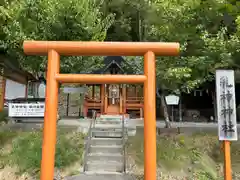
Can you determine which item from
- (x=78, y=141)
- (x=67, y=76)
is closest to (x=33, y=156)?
(x=78, y=141)

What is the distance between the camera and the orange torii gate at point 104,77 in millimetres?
5277

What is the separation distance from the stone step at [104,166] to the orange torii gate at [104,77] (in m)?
2.41

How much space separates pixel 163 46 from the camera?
5539mm

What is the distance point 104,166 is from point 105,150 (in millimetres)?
793

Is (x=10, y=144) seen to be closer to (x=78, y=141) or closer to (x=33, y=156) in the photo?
(x=33, y=156)

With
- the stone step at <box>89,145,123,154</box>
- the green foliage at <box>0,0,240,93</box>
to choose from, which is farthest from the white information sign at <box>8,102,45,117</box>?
the stone step at <box>89,145,123,154</box>

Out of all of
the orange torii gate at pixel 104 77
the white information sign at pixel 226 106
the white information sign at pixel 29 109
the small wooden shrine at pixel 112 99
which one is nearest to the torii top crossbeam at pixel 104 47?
the orange torii gate at pixel 104 77

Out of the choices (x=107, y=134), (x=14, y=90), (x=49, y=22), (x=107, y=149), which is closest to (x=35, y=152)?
(x=107, y=149)

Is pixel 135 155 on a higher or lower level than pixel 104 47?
lower

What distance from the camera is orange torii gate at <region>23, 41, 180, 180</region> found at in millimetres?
5277

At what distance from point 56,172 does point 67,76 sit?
3.38 meters

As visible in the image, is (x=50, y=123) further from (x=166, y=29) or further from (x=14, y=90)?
(x=14, y=90)

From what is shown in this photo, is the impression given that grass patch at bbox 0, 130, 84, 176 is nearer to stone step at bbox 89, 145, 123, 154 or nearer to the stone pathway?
stone step at bbox 89, 145, 123, 154

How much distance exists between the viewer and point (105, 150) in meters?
8.34
